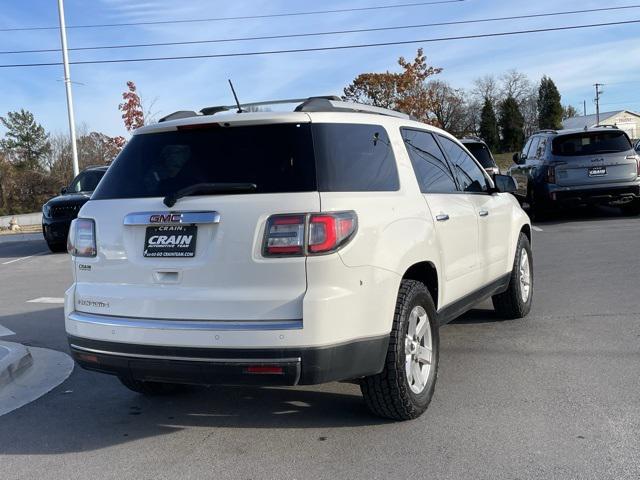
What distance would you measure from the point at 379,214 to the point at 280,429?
1.48 metres

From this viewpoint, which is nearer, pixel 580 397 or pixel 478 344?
pixel 580 397

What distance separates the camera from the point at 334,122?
3803 mm

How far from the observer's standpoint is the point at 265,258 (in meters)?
3.41

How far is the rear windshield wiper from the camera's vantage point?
3.57 meters

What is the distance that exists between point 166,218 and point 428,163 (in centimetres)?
203

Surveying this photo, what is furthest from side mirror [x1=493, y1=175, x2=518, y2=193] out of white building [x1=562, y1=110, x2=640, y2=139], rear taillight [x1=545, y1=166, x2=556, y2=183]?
white building [x1=562, y1=110, x2=640, y2=139]

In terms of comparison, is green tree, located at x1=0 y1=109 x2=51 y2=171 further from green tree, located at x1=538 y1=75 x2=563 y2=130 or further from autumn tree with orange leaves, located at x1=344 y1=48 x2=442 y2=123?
green tree, located at x1=538 y1=75 x2=563 y2=130

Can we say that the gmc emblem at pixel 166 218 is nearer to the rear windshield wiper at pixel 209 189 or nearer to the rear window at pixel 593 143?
the rear windshield wiper at pixel 209 189

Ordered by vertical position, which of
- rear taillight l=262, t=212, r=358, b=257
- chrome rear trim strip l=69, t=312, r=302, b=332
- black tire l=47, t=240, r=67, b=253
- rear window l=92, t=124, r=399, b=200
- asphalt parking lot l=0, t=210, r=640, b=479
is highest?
rear window l=92, t=124, r=399, b=200

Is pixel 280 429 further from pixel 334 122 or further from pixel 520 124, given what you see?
pixel 520 124

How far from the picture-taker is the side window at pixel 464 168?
5.30m

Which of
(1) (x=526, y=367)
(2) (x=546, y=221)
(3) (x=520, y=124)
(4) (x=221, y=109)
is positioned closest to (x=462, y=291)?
(1) (x=526, y=367)

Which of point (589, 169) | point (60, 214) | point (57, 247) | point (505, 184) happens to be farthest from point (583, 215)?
point (57, 247)

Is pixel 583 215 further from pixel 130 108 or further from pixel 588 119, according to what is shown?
pixel 588 119
